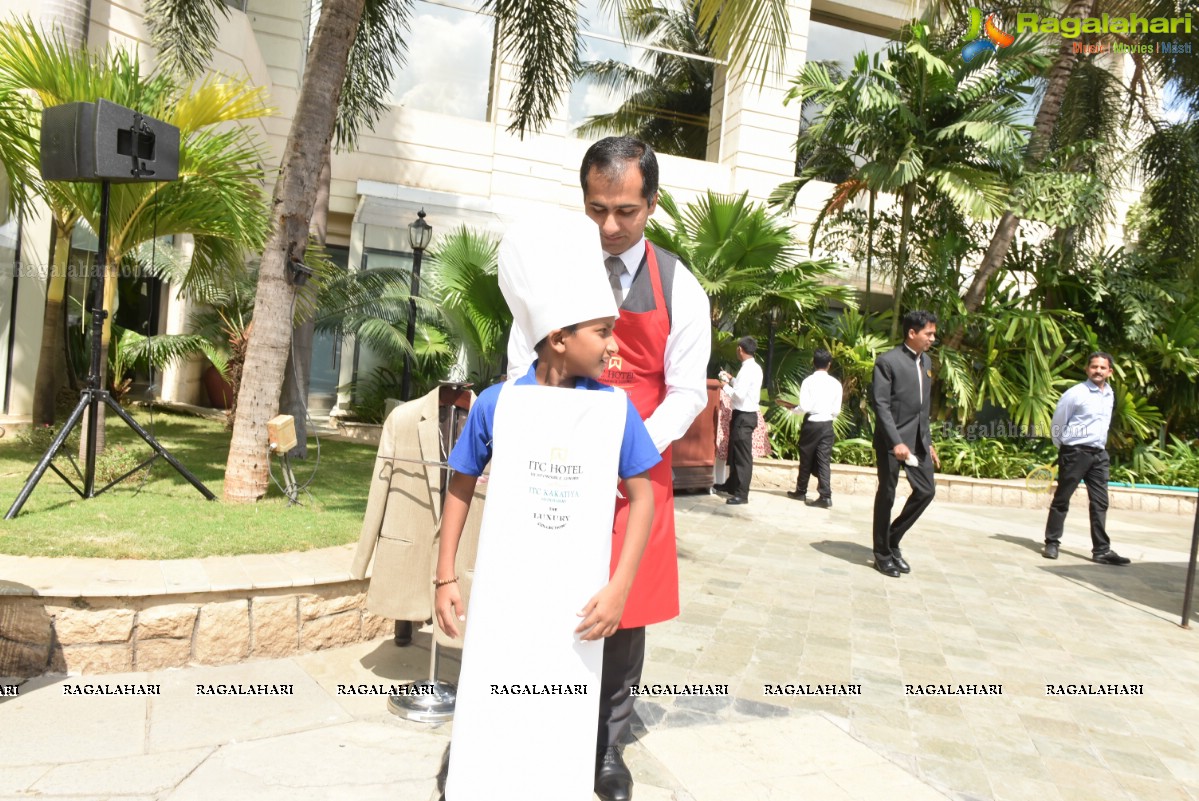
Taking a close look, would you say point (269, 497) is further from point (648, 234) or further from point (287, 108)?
point (287, 108)

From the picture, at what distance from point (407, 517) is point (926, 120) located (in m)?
11.0

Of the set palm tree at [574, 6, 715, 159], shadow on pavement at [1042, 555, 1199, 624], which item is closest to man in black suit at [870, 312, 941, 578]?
shadow on pavement at [1042, 555, 1199, 624]

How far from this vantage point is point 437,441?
3.71 m

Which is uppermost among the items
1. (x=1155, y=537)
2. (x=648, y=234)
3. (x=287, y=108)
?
(x=287, y=108)

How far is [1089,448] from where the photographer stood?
801cm

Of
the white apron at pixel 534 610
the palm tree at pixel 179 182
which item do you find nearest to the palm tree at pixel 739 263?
the palm tree at pixel 179 182

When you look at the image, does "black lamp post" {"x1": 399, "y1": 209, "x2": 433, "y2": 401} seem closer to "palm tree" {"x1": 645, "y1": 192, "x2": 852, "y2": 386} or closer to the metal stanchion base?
"palm tree" {"x1": 645, "y1": 192, "x2": 852, "y2": 386}

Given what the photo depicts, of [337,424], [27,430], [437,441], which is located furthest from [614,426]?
[337,424]

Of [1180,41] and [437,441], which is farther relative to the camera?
[1180,41]

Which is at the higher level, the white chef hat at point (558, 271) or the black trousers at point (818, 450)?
the white chef hat at point (558, 271)

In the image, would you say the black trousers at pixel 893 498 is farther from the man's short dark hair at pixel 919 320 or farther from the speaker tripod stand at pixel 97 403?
the speaker tripod stand at pixel 97 403

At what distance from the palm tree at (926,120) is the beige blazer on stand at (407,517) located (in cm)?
981

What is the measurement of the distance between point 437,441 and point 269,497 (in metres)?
2.75

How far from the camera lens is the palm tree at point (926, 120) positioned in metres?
11.6
